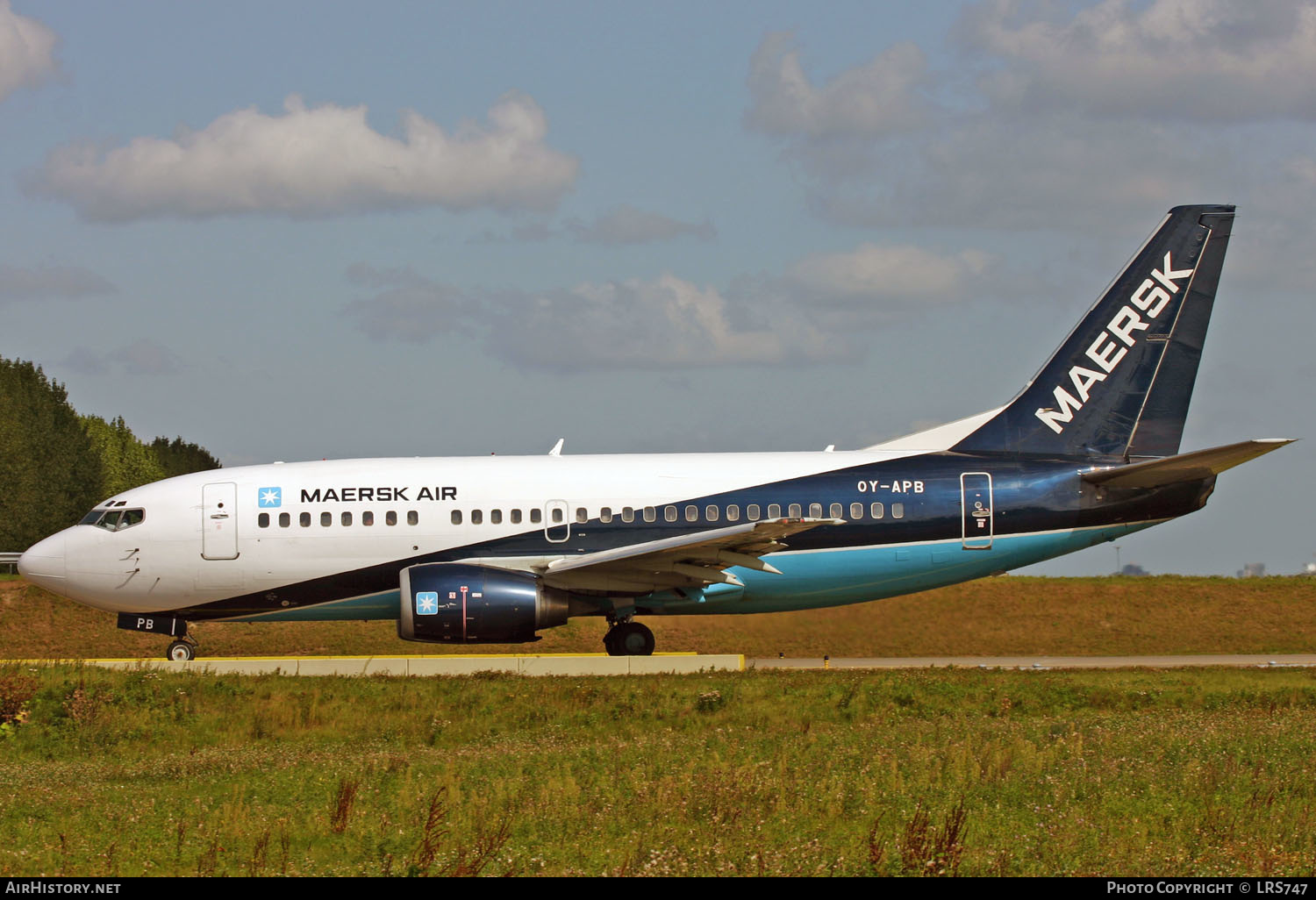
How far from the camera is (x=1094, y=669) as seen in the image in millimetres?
23891

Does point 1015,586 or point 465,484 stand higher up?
point 465,484

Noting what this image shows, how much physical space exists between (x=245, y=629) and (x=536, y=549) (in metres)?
10.4

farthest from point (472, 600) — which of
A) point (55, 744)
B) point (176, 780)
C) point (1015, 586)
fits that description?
point (1015, 586)

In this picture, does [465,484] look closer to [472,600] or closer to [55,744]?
[472,600]

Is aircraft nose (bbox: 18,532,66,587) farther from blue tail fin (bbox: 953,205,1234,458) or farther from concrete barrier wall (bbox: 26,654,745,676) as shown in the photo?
blue tail fin (bbox: 953,205,1234,458)

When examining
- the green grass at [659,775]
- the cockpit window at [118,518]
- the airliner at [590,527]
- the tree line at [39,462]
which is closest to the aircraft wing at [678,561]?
the airliner at [590,527]

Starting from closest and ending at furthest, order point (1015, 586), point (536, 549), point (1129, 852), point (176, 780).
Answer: point (1129, 852) → point (176, 780) → point (536, 549) → point (1015, 586)

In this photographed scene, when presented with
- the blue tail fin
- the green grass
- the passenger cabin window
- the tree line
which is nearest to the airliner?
the passenger cabin window

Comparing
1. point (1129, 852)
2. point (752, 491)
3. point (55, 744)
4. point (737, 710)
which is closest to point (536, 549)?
point (752, 491)

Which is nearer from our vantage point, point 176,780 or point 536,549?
point 176,780

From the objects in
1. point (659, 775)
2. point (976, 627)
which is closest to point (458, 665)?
point (659, 775)

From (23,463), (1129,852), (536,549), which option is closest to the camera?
(1129,852)

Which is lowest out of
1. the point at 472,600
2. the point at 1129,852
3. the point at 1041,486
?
the point at 1129,852

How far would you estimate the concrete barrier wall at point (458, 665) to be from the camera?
23141 mm
